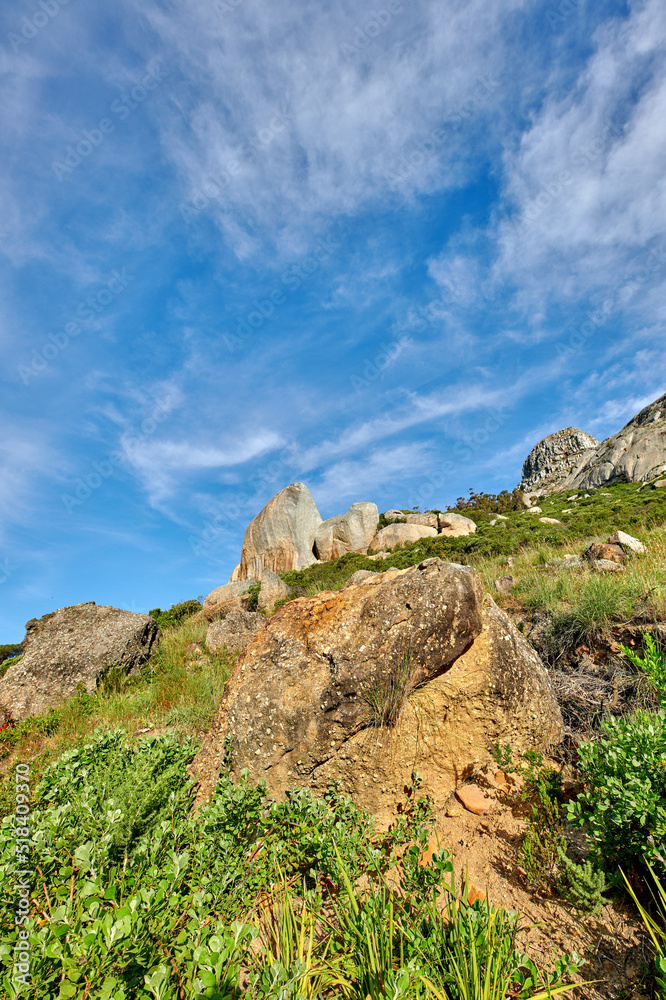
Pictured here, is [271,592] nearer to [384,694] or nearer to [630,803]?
[384,694]

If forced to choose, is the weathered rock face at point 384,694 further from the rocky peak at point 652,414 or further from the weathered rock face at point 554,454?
the weathered rock face at point 554,454

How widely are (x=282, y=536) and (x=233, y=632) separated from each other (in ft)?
62.7

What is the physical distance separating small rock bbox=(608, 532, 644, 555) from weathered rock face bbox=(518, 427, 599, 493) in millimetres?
56997

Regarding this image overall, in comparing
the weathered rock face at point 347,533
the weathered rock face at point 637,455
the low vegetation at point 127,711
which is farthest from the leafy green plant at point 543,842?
the weathered rock face at point 637,455

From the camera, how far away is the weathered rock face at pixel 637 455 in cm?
3359

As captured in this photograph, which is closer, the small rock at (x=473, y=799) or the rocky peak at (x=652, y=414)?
the small rock at (x=473, y=799)

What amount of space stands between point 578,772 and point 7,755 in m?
7.68

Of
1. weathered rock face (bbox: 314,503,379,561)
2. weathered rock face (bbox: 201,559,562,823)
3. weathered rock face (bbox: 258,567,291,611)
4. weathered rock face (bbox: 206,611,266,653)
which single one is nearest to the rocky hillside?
weathered rock face (bbox: 314,503,379,561)

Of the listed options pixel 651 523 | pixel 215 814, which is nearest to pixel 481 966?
pixel 215 814

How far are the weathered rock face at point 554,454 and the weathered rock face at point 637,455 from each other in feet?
62.9

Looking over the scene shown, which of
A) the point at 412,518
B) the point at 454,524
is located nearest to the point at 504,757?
the point at 454,524

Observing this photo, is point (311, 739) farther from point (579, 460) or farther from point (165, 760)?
point (579, 460)

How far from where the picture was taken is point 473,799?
3697 millimetres

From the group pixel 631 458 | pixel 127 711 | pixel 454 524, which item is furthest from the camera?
pixel 631 458
